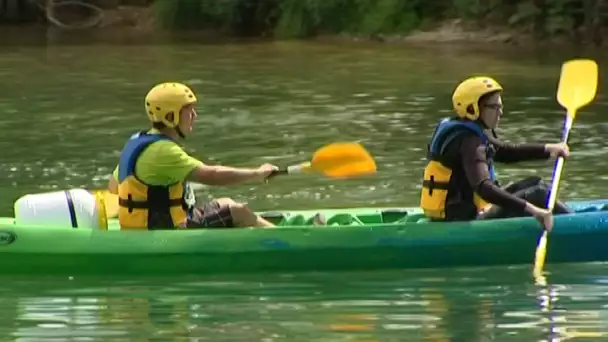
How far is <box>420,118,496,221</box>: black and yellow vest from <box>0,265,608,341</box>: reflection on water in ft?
1.16

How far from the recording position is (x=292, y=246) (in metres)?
7.50

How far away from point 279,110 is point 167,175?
904 centimetres

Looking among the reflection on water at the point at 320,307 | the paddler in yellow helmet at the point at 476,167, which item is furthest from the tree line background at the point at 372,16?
the reflection on water at the point at 320,307

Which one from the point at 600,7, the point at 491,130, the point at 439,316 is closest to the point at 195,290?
the point at 439,316

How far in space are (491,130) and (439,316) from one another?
4.83 feet

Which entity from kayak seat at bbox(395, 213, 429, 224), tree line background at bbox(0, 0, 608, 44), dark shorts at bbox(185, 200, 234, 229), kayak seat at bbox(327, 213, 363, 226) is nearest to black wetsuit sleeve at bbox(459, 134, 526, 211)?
kayak seat at bbox(395, 213, 429, 224)

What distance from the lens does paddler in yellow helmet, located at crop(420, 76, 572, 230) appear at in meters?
7.45

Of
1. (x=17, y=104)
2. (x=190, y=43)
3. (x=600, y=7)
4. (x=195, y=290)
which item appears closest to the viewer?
(x=195, y=290)

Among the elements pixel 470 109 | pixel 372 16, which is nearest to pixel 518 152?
pixel 470 109

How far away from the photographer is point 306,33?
28172 mm

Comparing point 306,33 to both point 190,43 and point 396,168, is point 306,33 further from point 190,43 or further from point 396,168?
point 396,168

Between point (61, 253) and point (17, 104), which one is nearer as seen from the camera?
point (61, 253)

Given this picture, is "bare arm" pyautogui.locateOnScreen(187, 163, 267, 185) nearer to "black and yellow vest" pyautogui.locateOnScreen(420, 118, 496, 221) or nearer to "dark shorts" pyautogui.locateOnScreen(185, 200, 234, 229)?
"dark shorts" pyautogui.locateOnScreen(185, 200, 234, 229)

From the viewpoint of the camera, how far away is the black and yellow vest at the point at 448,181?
24.9ft
